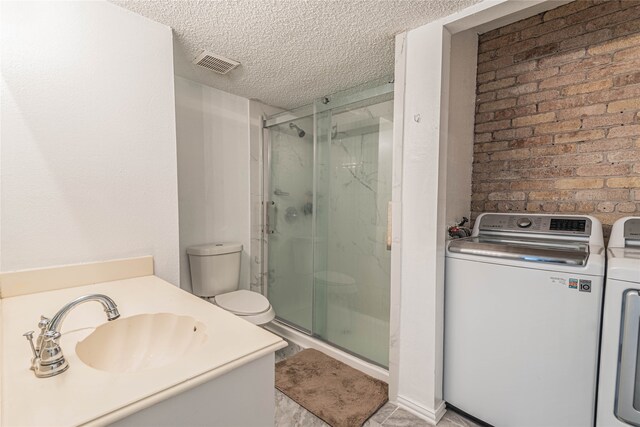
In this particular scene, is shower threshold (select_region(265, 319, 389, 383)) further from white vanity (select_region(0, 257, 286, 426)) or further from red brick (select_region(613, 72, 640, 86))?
red brick (select_region(613, 72, 640, 86))

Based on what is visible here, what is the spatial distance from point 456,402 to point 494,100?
1848mm

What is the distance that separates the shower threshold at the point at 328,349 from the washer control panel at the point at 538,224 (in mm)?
1165

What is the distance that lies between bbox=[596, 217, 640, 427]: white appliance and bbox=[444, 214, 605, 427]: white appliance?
32 mm

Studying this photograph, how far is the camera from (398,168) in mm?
1626

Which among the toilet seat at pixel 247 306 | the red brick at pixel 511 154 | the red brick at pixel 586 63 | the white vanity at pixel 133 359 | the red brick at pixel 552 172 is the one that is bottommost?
the toilet seat at pixel 247 306

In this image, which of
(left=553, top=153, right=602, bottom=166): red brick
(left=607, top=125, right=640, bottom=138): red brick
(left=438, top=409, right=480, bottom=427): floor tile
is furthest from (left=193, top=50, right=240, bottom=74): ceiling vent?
(left=438, top=409, right=480, bottom=427): floor tile

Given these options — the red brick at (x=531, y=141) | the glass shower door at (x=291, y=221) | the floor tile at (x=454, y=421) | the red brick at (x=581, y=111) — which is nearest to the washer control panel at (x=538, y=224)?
the red brick at (x=531, y=141)

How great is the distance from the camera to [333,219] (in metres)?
2.39

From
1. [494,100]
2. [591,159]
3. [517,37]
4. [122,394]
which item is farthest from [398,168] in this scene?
[122,394]

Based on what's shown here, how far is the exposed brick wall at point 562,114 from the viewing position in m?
1.50

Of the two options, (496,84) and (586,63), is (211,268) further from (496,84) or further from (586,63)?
(586,63)

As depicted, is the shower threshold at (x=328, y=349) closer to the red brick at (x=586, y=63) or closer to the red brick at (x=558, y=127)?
the red brick at (x=558, y=127)

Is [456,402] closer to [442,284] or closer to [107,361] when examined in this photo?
[442,284]

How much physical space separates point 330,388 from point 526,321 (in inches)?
46.9
